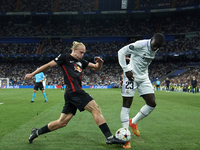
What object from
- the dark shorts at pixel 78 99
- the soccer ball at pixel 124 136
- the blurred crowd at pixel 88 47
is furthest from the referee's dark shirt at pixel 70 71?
the blurred crowd at pixel 88 47

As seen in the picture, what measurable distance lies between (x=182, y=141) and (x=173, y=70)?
47.0 meters

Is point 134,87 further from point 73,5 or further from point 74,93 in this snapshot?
point 73,5

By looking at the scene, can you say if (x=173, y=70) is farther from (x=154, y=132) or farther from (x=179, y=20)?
(x=154, y=132)

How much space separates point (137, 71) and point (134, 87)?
403 mm

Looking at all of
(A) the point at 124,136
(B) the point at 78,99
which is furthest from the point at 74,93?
(A) the point at 124,136

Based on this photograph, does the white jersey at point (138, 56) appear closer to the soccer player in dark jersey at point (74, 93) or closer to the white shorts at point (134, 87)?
the white shorts at point (134, 87)

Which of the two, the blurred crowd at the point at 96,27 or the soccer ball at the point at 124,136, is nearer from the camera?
the soccer ball at the point at 124,136

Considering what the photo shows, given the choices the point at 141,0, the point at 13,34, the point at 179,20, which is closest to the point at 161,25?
the point at 179,20

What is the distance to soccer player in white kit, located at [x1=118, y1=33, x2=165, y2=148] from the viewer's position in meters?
4.68

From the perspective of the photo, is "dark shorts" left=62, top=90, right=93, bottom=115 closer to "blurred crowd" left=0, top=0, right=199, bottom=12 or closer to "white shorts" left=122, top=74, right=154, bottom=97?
"white shorts" left=122, top=74, right=154, bottom=97

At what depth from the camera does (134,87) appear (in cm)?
479

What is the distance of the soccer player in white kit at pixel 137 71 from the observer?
4.68m

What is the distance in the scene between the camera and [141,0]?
56.2 m

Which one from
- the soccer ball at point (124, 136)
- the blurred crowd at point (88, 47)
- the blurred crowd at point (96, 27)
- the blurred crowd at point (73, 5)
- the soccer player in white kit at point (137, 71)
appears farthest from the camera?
the blurred crowd at point (96, 27)
